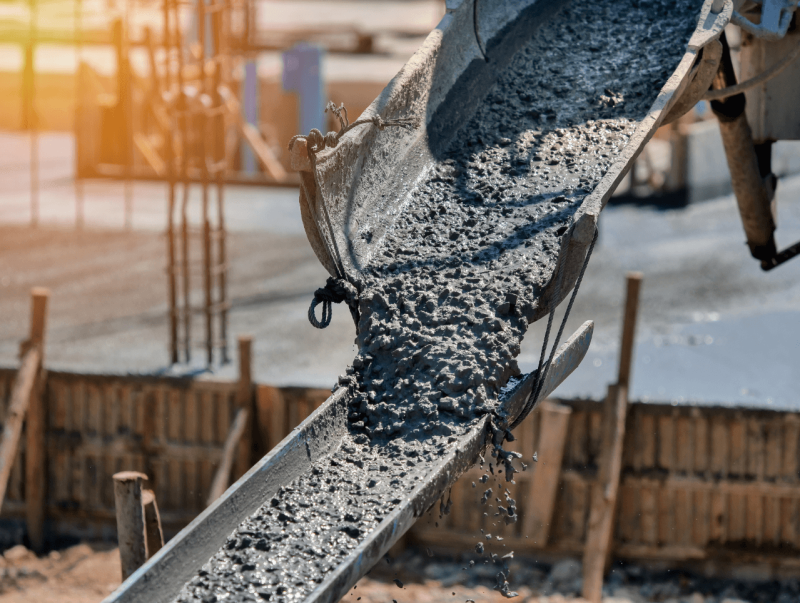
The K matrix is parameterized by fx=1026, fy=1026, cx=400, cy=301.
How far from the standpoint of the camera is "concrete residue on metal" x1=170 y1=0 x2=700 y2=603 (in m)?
3.77

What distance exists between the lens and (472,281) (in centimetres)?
461

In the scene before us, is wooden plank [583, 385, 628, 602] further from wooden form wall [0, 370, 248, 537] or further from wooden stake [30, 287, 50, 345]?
wooden stake [30, 287, 50, 345]

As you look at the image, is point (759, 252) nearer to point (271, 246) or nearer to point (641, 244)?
point (641, 244)

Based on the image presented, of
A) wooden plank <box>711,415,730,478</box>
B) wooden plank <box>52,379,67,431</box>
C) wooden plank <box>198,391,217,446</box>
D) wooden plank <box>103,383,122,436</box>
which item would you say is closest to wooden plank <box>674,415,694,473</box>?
wooden plank <box>711,415,730,478</box>

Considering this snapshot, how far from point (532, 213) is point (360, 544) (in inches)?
78.9

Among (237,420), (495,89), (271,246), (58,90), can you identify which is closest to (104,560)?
(237,420)

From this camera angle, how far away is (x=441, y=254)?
4.77 meters

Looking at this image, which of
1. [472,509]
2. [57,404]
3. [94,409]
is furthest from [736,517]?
[57,404]

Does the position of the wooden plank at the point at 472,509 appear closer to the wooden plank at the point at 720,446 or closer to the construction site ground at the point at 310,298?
the construction site ground at the point at 310,298

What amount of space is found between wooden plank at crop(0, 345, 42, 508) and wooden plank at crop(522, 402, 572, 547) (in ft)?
15.3

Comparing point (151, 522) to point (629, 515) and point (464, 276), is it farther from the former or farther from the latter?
point (629, 515)

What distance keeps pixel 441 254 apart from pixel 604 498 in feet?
15.3

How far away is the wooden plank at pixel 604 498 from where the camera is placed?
868cm

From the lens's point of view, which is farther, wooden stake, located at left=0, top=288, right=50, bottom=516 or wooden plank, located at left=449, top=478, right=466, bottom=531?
wooden plank, located at left=449, top=478, right=466, bottom=531
